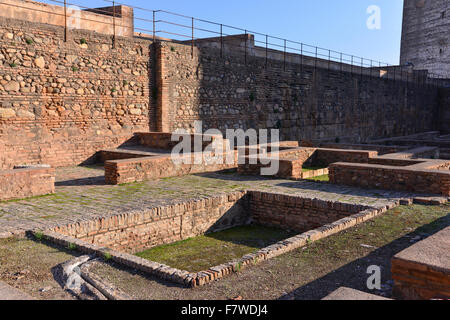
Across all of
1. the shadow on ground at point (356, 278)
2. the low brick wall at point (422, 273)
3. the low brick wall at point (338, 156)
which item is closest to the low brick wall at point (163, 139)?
the low brick wall at point (338, 156)

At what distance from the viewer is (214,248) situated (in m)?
6.20

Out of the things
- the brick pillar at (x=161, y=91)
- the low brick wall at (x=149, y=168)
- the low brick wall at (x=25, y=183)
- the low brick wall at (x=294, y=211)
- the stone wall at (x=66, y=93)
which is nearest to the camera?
the low brick wall at (x=294, y=211)

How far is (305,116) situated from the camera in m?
17.6

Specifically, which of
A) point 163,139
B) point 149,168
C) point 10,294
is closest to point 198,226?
point 149,168

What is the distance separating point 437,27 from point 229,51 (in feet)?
79.3

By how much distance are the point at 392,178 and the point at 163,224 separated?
406cm

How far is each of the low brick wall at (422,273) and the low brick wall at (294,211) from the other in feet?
9.28

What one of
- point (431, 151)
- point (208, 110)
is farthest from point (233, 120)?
point (431, 151)

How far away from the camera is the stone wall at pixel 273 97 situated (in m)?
13.1

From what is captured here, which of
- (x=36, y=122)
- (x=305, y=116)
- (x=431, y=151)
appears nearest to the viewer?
(x=36, y=122)

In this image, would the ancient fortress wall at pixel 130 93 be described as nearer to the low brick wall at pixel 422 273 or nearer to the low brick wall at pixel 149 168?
the low brick wall at pixel 149 168

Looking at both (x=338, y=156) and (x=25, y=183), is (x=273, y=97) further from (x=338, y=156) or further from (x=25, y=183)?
(x=25, y=183)

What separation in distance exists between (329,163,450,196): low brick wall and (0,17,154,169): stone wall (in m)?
6.22
